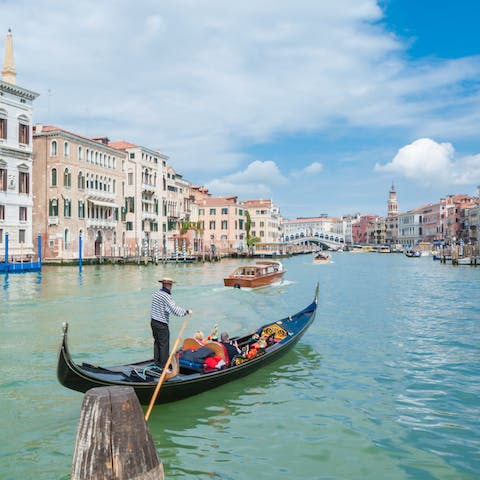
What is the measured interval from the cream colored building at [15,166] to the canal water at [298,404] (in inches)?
593

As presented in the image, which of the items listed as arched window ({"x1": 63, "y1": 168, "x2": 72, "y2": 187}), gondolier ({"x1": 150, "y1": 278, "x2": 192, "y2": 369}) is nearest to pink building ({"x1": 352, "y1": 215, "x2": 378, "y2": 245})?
arched window ({"x1": 63, "y1": 168, "x2": 72, "y2": 187})

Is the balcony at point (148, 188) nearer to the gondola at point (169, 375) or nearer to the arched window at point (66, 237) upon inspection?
the arched window at point (66, 237)

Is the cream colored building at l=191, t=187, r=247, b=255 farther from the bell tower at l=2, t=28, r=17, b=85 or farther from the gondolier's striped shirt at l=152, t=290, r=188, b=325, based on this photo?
the gondolier's striped shirt at l=152, t=290, r=188, b=325

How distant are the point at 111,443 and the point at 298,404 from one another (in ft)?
13.8

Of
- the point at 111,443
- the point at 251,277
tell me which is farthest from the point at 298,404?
the point at 251,277

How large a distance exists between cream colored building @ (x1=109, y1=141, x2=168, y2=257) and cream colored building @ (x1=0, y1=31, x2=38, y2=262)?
11.5 m

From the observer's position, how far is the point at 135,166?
41.5 metres

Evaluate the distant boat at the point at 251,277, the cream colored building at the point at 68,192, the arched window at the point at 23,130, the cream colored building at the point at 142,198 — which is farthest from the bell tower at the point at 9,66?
the distant boat at the point at 251,277

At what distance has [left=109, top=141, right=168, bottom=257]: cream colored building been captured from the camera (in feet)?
135

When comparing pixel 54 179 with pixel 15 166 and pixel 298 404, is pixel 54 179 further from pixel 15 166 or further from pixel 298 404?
pixel 298 404

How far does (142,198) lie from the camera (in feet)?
139

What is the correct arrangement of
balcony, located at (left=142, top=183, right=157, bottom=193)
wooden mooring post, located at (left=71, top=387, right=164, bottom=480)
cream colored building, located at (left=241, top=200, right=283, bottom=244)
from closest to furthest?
wooden mooring post, located at (left=71, top=387, right=164, bottom=480)
balcony, located at (left=142, top=183, right=157, bottom=193)
cream colored building, located at (left=241, top=200, right=283, bottom=244)

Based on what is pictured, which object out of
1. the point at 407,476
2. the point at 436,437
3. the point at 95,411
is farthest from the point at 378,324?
the point at 95,411

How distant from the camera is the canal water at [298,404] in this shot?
466 centimetres
